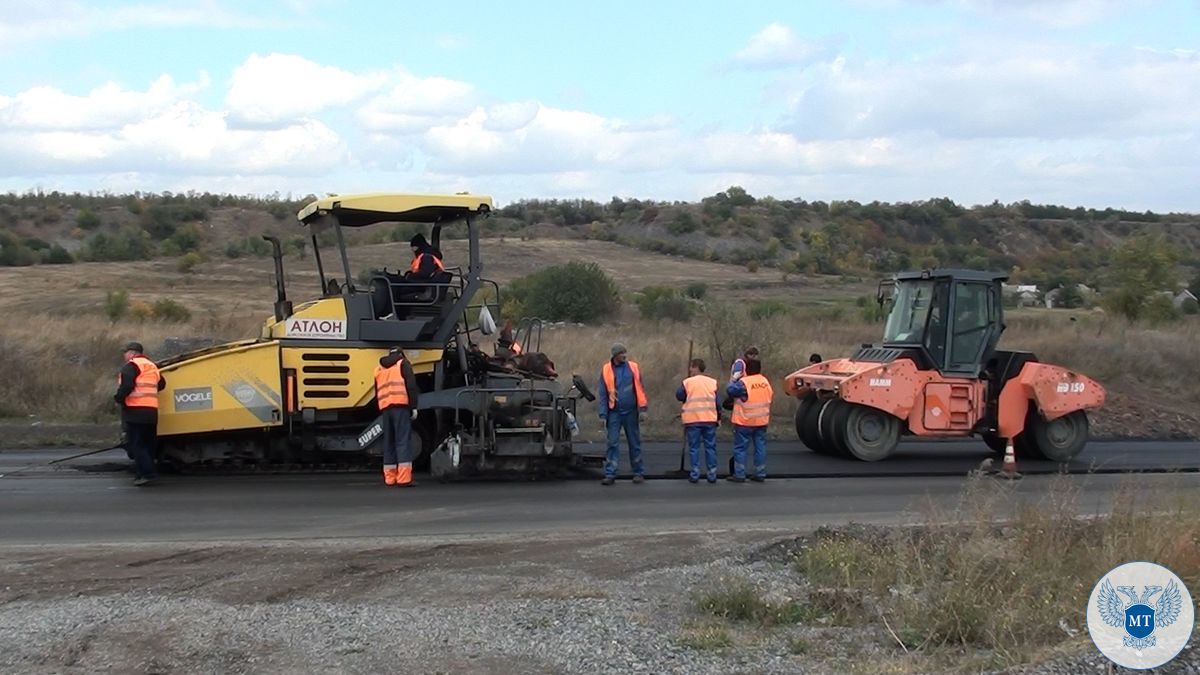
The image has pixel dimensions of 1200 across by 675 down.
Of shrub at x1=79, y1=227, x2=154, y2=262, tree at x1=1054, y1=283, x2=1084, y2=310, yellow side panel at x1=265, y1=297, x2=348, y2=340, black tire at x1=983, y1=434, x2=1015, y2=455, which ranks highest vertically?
shrub at x1=79, y1=227, x2=154, y2=262

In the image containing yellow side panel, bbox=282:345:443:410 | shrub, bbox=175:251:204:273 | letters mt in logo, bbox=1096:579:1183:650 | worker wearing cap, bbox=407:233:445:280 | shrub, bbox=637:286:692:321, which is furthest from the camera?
shrub, bbox=175:251:204:273

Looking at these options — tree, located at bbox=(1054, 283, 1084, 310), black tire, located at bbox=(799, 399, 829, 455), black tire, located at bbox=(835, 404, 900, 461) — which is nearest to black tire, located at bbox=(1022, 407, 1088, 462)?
black tire, located at bbox=(835, 404, 900, 461)

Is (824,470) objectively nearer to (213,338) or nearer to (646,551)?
(646,551)

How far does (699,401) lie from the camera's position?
44.2 ft

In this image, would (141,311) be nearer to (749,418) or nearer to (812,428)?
(812,428)

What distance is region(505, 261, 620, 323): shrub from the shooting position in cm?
3512

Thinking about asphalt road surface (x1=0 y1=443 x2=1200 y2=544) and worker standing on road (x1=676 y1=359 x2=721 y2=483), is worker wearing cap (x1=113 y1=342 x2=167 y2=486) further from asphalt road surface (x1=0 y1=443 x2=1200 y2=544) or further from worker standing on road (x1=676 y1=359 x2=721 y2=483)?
worker standing on road (x1=676 y1=359 x2=721 y2=483)

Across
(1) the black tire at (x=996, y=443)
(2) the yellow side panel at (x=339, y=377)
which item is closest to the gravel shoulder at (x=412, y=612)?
(2) the yellow side panel at (x=339, y=377)

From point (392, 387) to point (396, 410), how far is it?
25 centimetres

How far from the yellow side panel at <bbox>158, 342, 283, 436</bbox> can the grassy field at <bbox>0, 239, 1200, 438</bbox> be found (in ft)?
4.57

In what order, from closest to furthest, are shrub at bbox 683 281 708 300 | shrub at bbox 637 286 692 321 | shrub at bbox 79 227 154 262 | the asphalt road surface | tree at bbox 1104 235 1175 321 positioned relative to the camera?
the asphalt road surface < shrub at bbox 637 286 692 321 < tree at bbox 1104 235 1175 321 < shrub at bbox 683 281 708 300 < shrub at bbox 79 227 154 262

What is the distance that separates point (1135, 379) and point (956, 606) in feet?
68.5

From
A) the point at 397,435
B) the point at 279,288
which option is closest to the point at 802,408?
the point at 397,435

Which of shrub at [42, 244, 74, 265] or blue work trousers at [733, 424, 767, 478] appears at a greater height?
shrub at [42, 244, 74, 265]
